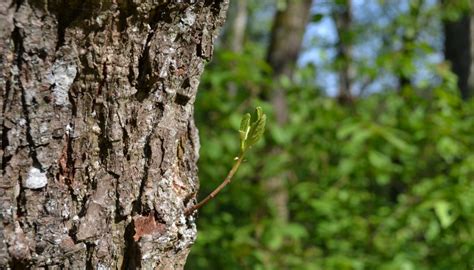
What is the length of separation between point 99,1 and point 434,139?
9.33 ft

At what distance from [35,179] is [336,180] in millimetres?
3096

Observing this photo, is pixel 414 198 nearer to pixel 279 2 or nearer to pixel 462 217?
pixel 462 217

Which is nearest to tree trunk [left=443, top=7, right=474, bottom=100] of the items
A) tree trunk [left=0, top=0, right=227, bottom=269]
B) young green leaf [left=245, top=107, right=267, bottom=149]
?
young green leaf [left=245, top=107, right=267, bottom=149]

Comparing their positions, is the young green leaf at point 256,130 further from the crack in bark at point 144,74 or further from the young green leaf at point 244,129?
the crack in bark at point 144,74

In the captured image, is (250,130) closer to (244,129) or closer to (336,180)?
(244,129)

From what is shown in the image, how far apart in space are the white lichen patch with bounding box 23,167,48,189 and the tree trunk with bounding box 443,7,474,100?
657cm

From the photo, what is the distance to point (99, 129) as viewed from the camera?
101 cm

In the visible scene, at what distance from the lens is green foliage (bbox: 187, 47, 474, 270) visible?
3318mm

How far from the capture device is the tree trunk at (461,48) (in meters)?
7.05

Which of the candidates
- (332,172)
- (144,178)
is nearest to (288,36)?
(332,172)

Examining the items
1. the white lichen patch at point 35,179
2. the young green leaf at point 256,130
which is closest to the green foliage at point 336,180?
the young green leaf at point 256,130

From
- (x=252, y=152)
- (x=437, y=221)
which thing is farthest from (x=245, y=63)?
(x=437, y=221)

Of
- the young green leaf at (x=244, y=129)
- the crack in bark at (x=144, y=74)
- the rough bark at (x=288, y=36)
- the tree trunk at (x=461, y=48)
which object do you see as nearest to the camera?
the crack in bark at (x=144, y=74)

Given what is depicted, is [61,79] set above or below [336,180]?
above
